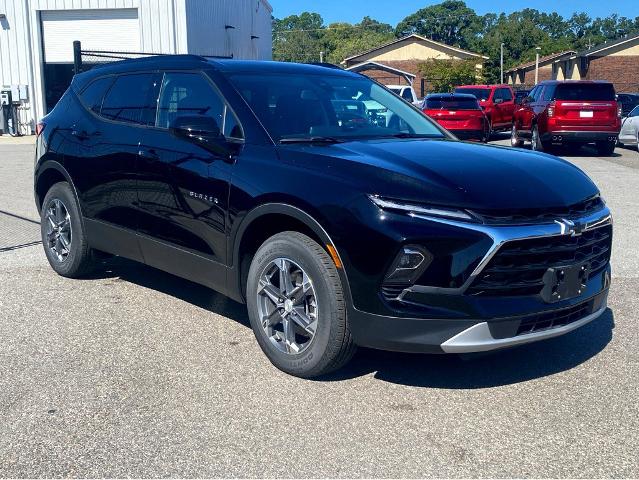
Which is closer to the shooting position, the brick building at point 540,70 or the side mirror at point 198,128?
the side mirror at point 198,128

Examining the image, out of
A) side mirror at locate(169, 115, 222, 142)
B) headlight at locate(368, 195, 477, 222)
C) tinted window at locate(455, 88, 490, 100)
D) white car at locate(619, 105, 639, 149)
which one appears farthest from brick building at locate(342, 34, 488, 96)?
headlight at locate(368, 195, 477, 222)

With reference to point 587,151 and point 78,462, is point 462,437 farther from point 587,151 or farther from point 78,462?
point 587,151

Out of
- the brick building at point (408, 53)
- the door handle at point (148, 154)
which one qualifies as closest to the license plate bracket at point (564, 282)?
the door handle at point (148, 154)

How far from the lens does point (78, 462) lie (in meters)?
3.51

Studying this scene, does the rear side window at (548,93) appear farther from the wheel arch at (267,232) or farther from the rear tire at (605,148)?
the wheel arch at (267,232)

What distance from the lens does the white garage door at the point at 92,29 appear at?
88.0ft

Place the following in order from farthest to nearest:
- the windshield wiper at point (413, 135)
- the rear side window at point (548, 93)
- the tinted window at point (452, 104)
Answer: the tinted window at point (452, 104)
the rear side window at point (548, 93)
the windshield wiper at point (413, 135)

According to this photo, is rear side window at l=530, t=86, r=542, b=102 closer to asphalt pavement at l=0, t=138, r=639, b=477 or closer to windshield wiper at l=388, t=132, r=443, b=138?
asphalt pavement at l=0, t=138, r=639, b=477

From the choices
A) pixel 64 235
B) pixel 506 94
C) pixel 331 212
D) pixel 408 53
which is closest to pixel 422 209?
pixel 331 212

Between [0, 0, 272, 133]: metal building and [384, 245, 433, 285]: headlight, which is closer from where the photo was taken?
[384, 245, 433, 285]: headlight

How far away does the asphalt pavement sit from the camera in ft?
11.5

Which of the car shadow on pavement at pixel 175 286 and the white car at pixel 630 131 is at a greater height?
the white car at pixel 630 131

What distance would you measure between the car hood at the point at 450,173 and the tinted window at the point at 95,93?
2.33 meters

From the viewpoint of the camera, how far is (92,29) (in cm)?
2711
